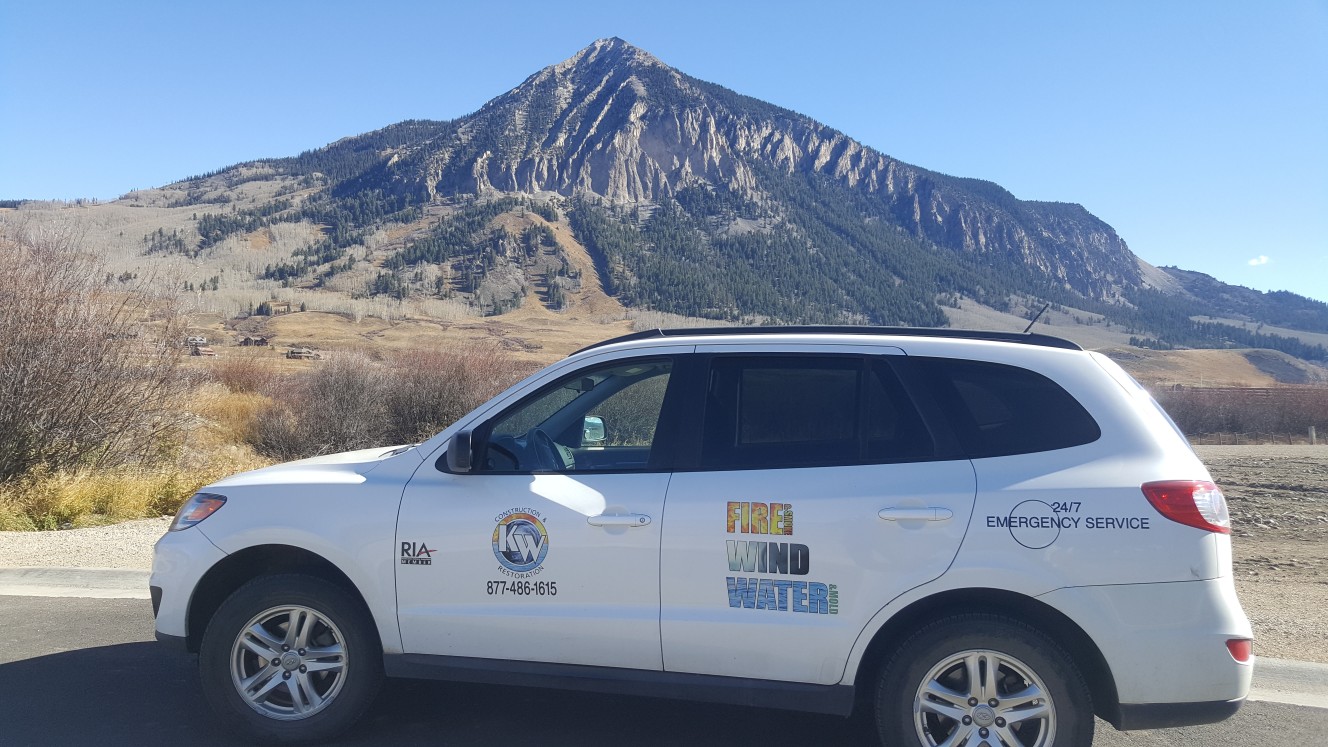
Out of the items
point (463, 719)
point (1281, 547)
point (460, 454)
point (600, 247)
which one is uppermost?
point (600, 247)

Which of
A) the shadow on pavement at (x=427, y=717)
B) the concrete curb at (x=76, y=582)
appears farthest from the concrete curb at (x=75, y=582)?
the shadow on pavement at (x=427, y=717)

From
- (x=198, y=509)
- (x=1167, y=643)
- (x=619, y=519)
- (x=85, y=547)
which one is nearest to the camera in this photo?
(x=1167, y=643)

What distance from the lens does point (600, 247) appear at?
491ft

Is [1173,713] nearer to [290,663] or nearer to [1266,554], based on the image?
[290,663]

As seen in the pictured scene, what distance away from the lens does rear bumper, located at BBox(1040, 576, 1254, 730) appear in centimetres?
358

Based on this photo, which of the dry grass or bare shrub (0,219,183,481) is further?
bare shrub (0,219,183,481)

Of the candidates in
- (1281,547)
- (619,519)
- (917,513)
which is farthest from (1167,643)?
(1281,547)

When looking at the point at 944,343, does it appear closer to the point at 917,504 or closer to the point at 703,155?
the point at 917,504

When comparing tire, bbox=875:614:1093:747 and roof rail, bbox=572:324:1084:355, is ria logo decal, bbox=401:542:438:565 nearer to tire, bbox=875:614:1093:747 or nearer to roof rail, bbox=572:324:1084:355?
roof rail, bbox=572:324:1084:355

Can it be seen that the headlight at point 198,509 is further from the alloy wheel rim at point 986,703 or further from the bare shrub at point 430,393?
the bare shrub at point 430,393

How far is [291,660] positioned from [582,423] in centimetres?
179

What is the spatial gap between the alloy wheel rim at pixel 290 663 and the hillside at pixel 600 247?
99747 millimetres

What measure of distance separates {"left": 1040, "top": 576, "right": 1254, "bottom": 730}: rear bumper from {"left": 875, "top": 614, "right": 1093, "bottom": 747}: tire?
17 cm

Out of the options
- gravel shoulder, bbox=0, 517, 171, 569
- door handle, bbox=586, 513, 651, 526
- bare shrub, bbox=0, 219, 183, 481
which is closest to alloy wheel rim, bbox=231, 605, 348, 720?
door handle, bbox=586, 513, 651, 526
